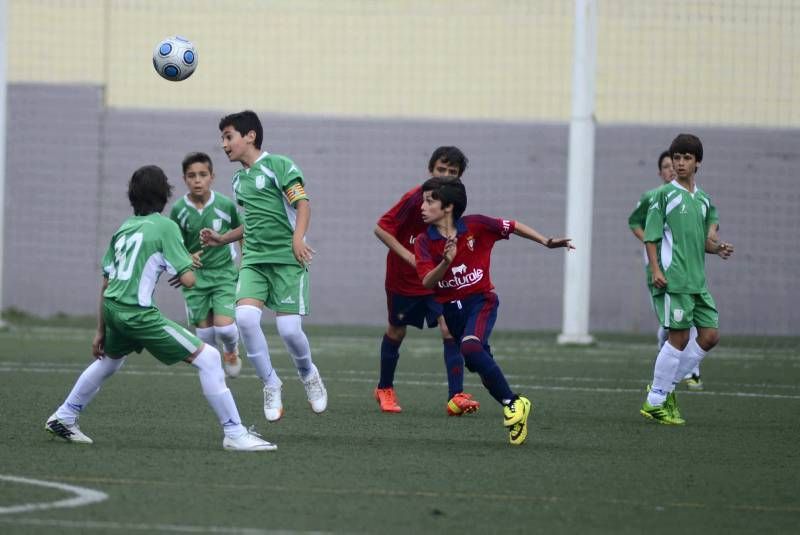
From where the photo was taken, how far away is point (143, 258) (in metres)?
7.37

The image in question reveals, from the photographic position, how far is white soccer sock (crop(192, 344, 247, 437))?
737 cm

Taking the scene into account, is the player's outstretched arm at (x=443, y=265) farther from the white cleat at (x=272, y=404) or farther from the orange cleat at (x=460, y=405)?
the orange cleat at (x=460, y=405)

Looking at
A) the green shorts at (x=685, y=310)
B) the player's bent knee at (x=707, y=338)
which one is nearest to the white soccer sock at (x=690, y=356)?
the player's bent knee at (x=707, y=338)

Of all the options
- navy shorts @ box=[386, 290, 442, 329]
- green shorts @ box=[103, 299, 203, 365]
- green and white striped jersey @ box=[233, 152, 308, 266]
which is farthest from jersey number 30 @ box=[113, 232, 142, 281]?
navy shorts @ box=[386, 290, 442, 329]

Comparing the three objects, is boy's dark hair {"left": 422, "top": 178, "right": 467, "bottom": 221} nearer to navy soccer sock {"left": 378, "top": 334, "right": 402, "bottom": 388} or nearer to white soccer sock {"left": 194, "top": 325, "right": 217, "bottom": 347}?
navy soccer sock {"left": 378, "top": 334, "right": 402, "bottom": 388}

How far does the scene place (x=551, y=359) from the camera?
1505 cm

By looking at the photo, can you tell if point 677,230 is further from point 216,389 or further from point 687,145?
point 216,389

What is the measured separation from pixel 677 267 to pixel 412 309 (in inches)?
75.2

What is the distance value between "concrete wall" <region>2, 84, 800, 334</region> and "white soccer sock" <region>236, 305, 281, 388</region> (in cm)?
1165

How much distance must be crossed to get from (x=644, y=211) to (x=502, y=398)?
375 cm

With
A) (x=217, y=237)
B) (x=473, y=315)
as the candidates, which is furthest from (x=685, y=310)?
(x=217, y=237)

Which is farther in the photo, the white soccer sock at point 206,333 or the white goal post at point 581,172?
the white goal post at point 581,172

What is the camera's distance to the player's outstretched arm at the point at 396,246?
9.55 m

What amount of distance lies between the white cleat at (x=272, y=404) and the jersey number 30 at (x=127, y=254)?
155 cm
